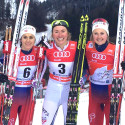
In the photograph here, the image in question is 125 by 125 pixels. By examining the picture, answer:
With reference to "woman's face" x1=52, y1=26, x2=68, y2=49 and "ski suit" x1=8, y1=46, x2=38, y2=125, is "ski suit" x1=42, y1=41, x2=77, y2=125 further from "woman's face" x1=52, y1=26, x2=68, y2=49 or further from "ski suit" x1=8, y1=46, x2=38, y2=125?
"ski suit" x1=8, y1=46, x2=38, y2=125

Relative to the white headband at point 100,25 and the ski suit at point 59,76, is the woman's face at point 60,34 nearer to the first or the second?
the ski suit at point 59,76

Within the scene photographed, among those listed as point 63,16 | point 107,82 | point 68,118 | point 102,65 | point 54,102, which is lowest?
point 68,118

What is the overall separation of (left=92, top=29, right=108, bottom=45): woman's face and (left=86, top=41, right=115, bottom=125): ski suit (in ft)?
0.42

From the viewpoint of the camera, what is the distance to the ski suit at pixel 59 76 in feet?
11.3

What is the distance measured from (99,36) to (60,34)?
616mm

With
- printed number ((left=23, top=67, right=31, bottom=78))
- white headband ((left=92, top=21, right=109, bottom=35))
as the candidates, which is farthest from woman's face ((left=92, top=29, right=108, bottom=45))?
printed number ((left=23, top=67, right=31, bottom=78))

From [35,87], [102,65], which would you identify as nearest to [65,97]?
[35,87]

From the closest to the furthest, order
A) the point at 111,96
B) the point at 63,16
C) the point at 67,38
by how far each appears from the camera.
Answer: the point at 111,96
the point at 67,38
the point at 63,16

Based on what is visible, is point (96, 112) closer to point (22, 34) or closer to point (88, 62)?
point (88, 62)

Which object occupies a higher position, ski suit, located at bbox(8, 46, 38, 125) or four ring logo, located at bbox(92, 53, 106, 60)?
four ring logo, located at bbox(92, 53, 106, 60)

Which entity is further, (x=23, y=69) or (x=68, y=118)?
(x=23, y=69)

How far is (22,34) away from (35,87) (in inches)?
36.4

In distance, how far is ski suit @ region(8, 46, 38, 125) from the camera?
3.64 meters

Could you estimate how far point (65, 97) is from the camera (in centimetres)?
349
